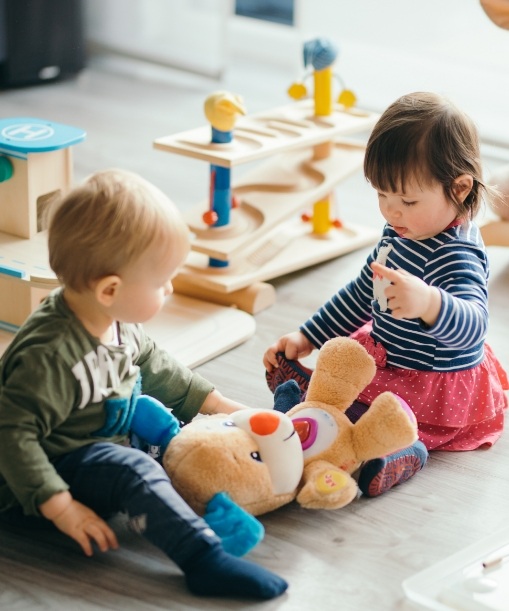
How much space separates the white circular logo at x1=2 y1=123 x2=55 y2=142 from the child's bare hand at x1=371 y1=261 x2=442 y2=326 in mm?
700

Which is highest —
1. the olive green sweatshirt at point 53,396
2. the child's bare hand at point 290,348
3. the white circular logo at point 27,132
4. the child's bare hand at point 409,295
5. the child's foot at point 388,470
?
the white circular logo at point 27,132

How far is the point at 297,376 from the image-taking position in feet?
4.82

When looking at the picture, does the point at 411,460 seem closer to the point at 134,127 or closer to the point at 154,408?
the point at 154,408

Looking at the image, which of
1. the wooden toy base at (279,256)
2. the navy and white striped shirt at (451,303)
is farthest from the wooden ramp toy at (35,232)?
the navy and white striped shirt at (451,303)

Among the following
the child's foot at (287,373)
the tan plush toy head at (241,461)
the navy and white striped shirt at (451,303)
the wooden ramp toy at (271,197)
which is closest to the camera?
the tan plush toy head at (241,461)

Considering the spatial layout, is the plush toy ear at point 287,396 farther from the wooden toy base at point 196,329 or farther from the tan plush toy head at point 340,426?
the wooden toy base at point 196,329

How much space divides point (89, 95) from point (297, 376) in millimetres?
1899

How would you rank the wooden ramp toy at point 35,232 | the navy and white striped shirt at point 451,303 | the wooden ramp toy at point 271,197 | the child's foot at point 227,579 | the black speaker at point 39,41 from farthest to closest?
1. the black speaker at point 39,41
2. the wooden ramp toy at point 271,197
3. the wooden ramp toy at point 35,232
4. the navy and white striped shirt at point 451,303
5. the child's foot at point 227,579

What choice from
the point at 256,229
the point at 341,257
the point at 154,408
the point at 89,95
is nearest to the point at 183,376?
the point at 154,408

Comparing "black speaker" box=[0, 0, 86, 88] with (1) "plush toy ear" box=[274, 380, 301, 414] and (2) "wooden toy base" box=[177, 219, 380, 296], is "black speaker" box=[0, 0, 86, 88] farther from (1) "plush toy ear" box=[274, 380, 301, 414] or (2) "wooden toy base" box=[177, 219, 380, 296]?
(1) "plush toy ear" box=[274, 380, 301, 414]

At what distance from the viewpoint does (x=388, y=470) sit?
4.17 feet

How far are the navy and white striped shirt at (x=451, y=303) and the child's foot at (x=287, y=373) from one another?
0.39 feet

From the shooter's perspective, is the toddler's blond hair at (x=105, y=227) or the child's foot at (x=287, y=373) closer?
the toddler's blond hair at (x=105, y=227)

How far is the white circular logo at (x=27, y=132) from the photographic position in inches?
65.5
